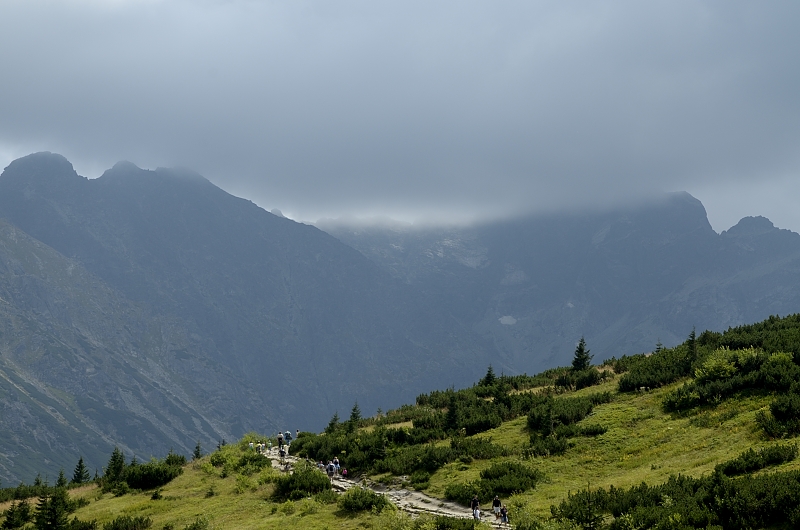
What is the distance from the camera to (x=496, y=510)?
90.2 ft

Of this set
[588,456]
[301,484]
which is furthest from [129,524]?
[588,456]

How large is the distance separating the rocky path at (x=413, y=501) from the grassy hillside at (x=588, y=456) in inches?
23.4

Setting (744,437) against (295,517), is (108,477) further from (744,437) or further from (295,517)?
(744,437)

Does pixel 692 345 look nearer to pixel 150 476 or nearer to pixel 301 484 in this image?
pixel 301 484

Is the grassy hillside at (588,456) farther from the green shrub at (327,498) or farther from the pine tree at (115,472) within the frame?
the pine tree at (115,472)

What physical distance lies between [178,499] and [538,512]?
79.3ft

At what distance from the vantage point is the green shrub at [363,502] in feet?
102

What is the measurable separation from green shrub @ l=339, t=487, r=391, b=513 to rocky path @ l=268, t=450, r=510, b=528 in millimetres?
863

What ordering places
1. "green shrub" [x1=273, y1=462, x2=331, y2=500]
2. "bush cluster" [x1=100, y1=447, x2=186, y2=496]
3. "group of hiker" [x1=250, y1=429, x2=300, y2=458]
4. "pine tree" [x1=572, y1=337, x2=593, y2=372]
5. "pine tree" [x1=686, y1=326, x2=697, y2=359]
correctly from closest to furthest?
"green shrub" [x1=273, y1=462, x2=331, y2=500] → "bush cluster" [x1=100, y1=447, x2=186, y2=496] → "pine tree" [x1=686, y1=326, x2=697, y2=359] → "group of hiker" [x1=250, y1=429, x2=300, y2=458] → "pine tree" [x1=572, y1=337, x2=593, y2=372]

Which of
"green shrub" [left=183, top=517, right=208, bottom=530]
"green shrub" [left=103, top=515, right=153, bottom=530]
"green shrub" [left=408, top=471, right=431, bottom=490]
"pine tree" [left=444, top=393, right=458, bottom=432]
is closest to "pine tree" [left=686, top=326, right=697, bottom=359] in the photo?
"pine tree" [left=444, top=393, right=458, bottom=432]

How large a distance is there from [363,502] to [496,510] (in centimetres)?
733

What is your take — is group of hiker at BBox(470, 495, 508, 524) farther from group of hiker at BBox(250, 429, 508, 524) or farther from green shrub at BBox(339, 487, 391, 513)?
green shrub at BBox(339, 487, 391, 513)

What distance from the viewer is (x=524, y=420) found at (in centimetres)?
4294

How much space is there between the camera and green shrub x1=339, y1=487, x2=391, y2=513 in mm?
31125
